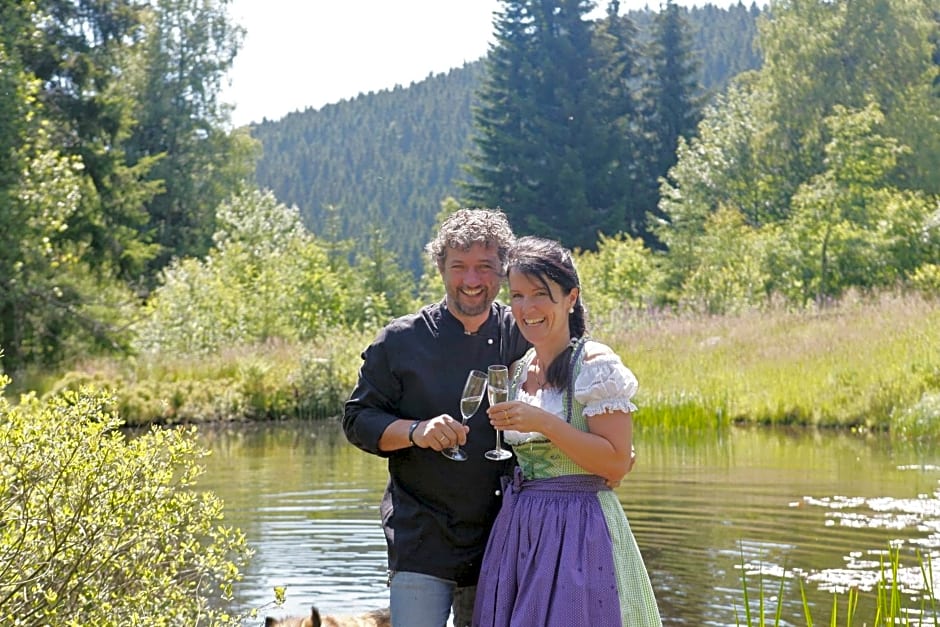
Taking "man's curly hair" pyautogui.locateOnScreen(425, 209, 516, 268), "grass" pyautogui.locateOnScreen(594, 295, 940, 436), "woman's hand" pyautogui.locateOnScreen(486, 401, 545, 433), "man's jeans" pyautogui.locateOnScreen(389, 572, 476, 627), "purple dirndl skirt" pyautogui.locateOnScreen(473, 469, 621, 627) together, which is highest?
"man's curly hair" pyautogui.locateOnScreen(425, 209, 516, 268)

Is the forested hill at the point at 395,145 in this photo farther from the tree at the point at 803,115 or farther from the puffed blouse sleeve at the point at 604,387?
the puffed blouse sleeve at the point at 604,387

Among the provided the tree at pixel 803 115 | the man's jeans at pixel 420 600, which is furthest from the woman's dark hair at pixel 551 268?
the tree at pixel 803 115

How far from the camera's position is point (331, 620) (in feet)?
16.4

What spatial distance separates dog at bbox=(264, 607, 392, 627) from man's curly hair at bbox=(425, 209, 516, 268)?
1.31 m

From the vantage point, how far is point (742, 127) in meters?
46.7

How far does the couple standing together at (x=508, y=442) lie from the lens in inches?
146

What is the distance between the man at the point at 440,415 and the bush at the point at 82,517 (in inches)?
36.8

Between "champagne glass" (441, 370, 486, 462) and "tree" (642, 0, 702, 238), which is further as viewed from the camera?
"tree" (642, 0, 702, 238)

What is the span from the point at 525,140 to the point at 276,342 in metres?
26.0

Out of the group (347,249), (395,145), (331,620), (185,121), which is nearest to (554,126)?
(347,249)

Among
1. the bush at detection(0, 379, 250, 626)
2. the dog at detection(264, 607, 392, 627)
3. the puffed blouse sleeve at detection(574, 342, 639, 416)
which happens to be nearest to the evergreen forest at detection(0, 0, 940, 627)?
the bush at detection(0, 379, 250, 626)

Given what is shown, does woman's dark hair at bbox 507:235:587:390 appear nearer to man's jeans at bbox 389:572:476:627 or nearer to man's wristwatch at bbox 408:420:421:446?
man's wristwatch at bbox 408:420:421:446

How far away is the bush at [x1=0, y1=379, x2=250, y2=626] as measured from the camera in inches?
174

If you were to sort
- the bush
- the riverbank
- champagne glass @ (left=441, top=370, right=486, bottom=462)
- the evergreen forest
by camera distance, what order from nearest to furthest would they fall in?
champagne glass @ (left=441, top=370, right=486, bottom=462) < the bush < the evergreen forest < the riverbank
